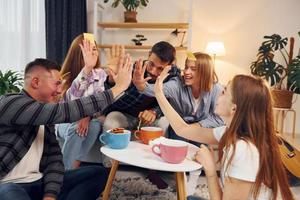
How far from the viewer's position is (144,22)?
3830mm

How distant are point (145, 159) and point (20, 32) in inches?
110

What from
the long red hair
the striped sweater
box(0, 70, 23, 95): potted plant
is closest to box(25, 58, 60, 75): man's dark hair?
the striped sweater

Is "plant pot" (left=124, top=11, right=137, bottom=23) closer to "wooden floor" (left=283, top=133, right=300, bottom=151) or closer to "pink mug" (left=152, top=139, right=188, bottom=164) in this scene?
"wooden floor" (left=283, top=133, right=300, bottom=151)

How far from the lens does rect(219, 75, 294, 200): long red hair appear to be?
1.02 m

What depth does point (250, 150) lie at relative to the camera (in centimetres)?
102

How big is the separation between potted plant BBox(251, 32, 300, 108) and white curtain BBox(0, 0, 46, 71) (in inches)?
103

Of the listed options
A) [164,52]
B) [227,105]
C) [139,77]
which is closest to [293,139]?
[164,52]

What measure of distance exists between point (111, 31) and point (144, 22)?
469mm

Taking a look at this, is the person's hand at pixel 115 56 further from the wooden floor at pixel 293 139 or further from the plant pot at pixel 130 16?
the plant pot at pixel 130 16

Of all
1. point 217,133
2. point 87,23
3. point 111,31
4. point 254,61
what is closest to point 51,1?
point 87,23

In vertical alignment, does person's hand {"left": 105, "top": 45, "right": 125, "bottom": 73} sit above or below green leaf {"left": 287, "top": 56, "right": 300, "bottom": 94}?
above

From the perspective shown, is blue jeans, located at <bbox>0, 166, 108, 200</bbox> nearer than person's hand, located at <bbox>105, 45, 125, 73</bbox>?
Yes

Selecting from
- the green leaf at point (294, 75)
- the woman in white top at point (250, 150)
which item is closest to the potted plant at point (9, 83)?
the woman in white top at point (250, 150)

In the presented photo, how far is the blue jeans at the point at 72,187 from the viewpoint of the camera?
1025 millimetres
